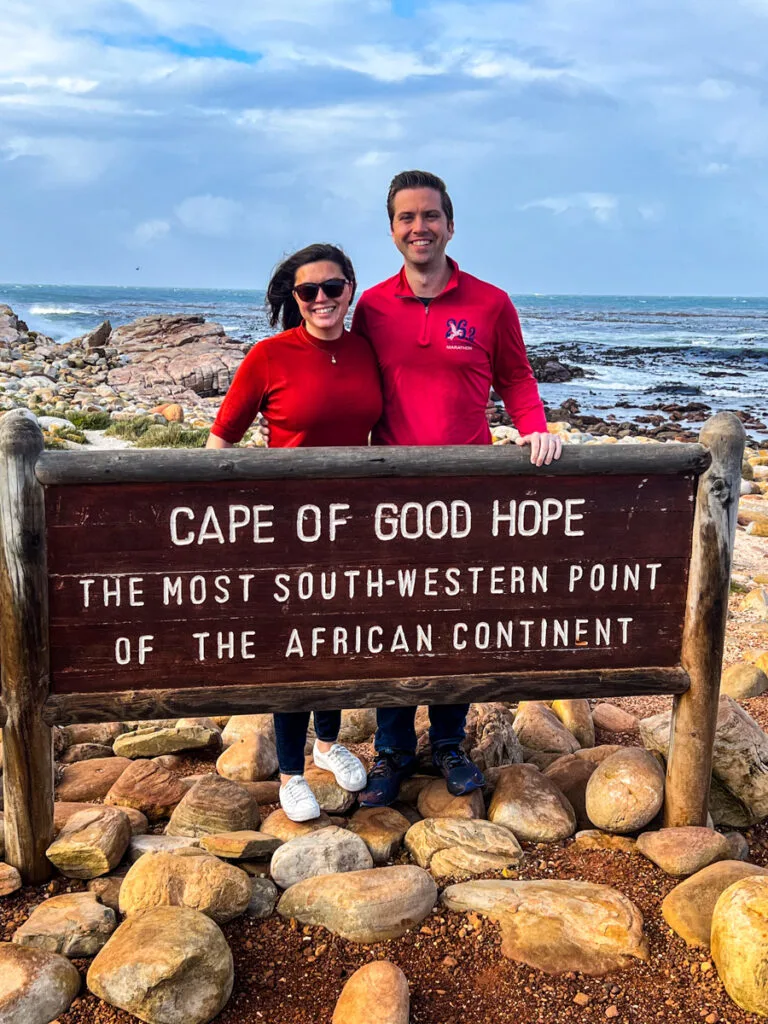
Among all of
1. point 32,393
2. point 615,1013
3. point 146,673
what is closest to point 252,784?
point 146,673

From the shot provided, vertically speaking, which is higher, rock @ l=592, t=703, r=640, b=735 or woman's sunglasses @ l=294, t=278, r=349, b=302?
woman's sunglasses @ l=294, t=278, r=349, b=302

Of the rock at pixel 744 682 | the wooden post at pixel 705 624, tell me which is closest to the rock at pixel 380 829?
the wooden post at pixel 705 624

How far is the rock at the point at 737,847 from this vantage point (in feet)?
11.5

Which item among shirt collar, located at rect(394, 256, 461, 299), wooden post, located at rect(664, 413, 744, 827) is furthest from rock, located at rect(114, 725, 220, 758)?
shirt collar, located at rect(394, 256, 461, 299)

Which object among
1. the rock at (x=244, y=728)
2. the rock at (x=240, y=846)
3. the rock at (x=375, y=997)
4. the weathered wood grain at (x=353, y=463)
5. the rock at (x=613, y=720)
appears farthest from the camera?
the rock at (x=613, y=720)

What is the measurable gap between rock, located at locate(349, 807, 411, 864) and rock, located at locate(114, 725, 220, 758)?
3.03ft

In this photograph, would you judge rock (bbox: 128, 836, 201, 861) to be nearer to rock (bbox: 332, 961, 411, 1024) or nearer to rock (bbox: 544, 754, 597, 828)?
rock (bbox: 332, 961, 411, 1024)

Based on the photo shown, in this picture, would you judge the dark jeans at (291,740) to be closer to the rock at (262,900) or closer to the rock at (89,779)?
the rock at (262,900)

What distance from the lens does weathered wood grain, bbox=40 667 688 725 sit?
326 centimetres

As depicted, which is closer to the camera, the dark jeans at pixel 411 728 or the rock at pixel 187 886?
the rock at pixel 187 886

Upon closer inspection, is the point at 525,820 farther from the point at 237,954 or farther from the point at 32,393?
the point at 32,393

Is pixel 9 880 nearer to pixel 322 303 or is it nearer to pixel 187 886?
pixel 187 886

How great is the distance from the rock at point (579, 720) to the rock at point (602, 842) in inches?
41.1

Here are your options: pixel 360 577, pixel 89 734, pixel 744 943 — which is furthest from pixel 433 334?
pixel 89 734
